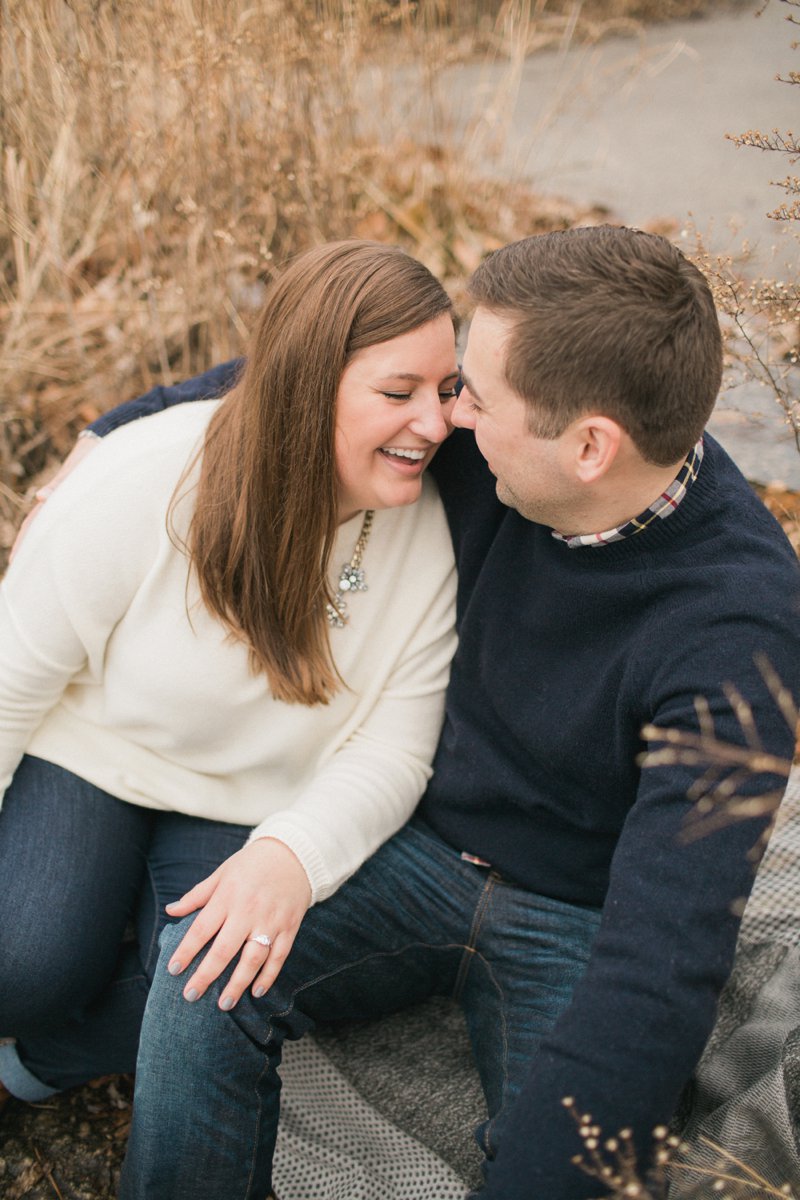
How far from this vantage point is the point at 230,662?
189cm

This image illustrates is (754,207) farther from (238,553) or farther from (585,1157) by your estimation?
(585,1157)

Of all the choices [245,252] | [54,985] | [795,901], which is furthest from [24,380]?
[795,901]

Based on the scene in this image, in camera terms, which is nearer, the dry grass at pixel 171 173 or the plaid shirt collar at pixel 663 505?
the plaid shirt collar at pixel 663 505

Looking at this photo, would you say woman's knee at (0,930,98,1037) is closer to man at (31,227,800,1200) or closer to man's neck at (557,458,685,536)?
man at (31,227,800,1200)

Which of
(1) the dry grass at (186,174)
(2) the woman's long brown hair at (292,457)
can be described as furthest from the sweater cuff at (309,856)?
(1) the dry grass at (186,174)

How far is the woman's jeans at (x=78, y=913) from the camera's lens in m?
1.83

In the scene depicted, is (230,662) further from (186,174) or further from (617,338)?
(186,174)

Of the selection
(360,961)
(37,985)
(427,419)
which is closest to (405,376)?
(427,419)

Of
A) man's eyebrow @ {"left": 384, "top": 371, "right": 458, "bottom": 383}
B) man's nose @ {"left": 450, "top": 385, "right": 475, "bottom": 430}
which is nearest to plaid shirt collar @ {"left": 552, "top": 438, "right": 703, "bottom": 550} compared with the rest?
man's nose @ {"left": 450, "top": 385, "right": 475, "bottom": 430}

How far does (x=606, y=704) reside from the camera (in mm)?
1629

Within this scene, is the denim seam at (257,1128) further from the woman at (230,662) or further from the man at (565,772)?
the woman at (230,662)

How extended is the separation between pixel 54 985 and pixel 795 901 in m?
1.34

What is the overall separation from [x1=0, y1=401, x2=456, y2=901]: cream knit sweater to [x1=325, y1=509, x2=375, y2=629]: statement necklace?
0.05 feet

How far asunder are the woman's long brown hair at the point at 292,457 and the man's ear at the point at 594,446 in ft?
1.14
